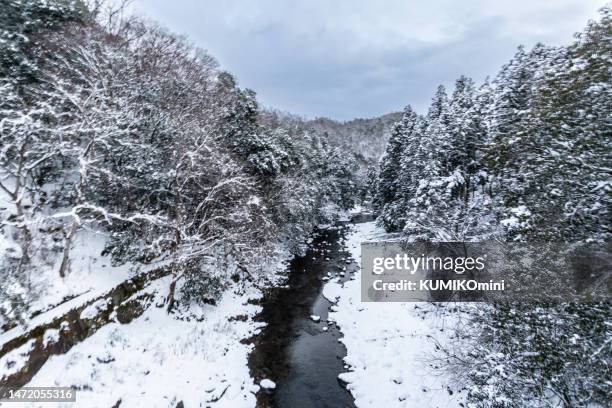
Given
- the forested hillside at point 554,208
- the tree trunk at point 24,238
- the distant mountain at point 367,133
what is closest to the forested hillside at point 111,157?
the tree trunk at point 24,238

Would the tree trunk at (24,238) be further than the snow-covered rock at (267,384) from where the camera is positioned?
No

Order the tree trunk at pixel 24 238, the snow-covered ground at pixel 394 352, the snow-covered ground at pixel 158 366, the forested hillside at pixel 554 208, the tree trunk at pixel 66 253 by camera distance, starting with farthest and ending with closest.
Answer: the tree trunk at pixel 66 253 < the snow-covered ground at pixel 394 352 < the tree trunk at pixel 24 238 < the snow-covered ground at pixel 158 366 < the forested hillside at pixel 554 208

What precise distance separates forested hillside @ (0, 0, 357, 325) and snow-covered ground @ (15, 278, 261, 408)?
6.49 ft

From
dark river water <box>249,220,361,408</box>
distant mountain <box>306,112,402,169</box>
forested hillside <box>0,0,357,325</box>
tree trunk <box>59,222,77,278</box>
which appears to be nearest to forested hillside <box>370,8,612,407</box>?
dark river water <box>249,220,361,408</box>

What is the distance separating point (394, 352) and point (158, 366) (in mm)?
9789

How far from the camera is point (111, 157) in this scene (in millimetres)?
14125

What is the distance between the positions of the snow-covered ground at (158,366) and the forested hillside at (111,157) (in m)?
1.98

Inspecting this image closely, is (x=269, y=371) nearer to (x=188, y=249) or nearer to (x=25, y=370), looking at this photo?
(x=188, y=249)

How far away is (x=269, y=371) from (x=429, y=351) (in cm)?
687

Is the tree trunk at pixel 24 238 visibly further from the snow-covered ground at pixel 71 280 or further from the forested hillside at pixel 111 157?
the snow-covered ground at pixel 71 280

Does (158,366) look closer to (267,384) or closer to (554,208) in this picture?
(267,384)

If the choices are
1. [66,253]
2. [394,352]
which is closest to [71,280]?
[66,253]

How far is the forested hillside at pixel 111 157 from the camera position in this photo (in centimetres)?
1038

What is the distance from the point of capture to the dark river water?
10.9 metres
